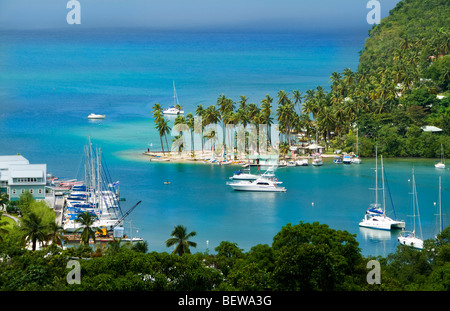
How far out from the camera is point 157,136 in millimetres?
90438

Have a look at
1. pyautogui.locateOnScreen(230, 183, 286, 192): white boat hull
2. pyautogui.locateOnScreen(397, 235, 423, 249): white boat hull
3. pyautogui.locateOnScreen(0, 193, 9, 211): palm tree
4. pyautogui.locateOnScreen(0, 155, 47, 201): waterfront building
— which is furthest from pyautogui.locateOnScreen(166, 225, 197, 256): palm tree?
A: pyautogui.locateOnScreen(230, 183, 286, 192): white boat hull

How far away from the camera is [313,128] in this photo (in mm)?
82562

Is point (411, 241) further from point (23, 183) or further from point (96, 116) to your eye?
point (96, 116)

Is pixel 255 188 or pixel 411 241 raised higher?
pixel 255 188

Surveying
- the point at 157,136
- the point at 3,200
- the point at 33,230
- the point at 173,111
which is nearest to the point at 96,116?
the point at 173,111

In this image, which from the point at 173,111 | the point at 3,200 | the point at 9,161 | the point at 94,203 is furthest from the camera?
the point at 173,111

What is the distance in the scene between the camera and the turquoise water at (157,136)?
59.2 metres

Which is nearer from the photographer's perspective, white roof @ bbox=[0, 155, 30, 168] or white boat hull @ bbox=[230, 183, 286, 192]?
white roof @ bbox=[0, 155, 30, 168]

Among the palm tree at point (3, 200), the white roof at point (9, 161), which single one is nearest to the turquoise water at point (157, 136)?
the white roof at point (9, 161)

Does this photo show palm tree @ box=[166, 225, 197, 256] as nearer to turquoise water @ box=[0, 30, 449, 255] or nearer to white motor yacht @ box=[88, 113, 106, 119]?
turquoise water @ box=[0, 30, 449, 255]

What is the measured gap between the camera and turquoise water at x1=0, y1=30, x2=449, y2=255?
A: 59.2m

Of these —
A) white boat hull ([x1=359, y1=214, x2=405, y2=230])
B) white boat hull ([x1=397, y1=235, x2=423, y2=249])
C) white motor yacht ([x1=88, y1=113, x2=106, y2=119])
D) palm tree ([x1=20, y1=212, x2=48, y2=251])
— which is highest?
white motor yacht ([x1=88, y1=113, x2=106, y2=119])

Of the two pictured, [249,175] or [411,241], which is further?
[249,175]
